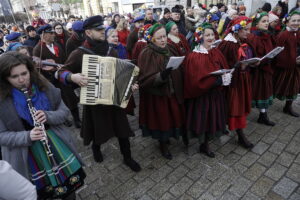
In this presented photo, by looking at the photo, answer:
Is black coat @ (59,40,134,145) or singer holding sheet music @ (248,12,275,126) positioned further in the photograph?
singer holding sheet music @ (248,12,275,126)

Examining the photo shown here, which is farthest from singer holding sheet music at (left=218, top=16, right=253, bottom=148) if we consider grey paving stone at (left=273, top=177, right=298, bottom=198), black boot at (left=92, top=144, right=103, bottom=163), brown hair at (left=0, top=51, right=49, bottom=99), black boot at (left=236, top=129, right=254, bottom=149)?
brown hair at (left=0, top=51, right=49, bottom=99)

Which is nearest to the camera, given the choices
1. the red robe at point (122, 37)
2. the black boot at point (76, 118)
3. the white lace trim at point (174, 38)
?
the white lace trim at point (174, 38)

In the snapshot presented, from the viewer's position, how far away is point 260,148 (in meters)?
3.68

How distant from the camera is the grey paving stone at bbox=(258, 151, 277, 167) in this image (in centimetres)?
332

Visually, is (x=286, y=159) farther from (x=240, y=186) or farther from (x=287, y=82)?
(x=287, y=82)

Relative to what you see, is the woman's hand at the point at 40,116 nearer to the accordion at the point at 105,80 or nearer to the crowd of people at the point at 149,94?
the crowd of people at the point at 149,94

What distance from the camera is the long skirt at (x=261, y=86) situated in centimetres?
400

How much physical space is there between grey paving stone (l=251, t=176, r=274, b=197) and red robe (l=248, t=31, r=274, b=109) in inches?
64.9

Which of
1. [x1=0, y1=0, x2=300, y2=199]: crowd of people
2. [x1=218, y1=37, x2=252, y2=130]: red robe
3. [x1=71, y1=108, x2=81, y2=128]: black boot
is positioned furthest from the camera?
[x1=71, y1=108, x2=81, y2=128]: black boot

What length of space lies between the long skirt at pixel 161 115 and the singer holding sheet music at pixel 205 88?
0.19m

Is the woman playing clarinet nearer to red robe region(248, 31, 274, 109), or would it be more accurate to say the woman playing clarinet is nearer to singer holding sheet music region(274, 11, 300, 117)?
red robe region(248, 31, 274, 109)

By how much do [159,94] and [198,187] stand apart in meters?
1.45

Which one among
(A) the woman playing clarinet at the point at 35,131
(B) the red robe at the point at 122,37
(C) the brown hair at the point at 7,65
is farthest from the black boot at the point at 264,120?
(B) the red robe at the point at 122,37

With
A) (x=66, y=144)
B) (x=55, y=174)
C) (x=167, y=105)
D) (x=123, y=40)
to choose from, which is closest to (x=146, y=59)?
(x=167, y=105)
